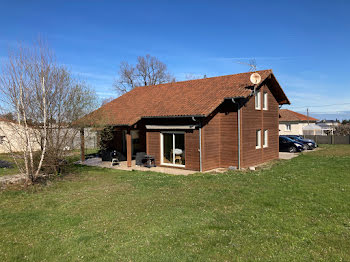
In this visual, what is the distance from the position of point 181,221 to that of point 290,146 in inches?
725

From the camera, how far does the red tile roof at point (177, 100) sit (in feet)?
44.9

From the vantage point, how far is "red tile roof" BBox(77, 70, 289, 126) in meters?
13.7

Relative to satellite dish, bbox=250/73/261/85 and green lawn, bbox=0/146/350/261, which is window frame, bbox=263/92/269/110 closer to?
satellite dish, bbox=250/73/261/85

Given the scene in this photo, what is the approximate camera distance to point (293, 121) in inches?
1503

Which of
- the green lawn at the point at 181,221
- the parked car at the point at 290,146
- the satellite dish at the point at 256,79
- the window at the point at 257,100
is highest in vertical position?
the satellite dish at the point at 256,79

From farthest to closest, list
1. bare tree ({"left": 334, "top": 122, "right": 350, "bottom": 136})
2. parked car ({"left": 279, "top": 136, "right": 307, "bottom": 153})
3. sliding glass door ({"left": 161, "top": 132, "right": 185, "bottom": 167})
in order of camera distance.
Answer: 1. bare tree ({"left": 334, "top": 122, "right": 350, "bottom": 136})
2. parked car ({"left": 279, "top": 136, "right": 307, "bottom": 153})
3. sliding glass door ({"left": 161, "top": 132, "right": 185, "bottom": 167})

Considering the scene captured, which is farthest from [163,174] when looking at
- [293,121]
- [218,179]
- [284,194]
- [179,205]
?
[293,121]

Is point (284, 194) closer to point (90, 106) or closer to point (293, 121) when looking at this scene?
point (90, 106)

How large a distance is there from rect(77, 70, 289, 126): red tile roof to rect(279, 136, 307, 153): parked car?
478 centimetres

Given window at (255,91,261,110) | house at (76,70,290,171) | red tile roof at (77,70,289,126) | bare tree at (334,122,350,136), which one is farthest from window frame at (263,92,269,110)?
bare tree at (334,122,350,136)

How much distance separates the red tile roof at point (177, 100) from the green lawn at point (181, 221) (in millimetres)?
4255


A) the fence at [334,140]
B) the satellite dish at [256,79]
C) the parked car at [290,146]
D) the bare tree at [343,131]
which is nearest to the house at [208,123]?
the satellite dish at [256,79]

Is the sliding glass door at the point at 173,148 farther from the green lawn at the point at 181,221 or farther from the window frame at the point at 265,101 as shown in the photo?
the window frame at the point at 265,101

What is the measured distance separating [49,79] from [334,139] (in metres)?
29.6
